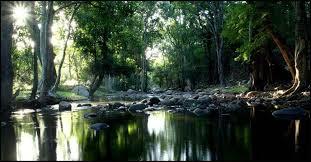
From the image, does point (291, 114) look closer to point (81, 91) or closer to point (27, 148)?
point (27, 148)

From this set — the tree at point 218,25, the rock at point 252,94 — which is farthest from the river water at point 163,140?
the tree at point 218,25

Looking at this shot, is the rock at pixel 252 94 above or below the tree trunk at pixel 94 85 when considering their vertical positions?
below

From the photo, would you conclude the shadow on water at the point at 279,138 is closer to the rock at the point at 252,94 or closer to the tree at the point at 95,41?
the rock at the point at 252,94

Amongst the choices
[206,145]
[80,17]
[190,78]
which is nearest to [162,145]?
[206,145]

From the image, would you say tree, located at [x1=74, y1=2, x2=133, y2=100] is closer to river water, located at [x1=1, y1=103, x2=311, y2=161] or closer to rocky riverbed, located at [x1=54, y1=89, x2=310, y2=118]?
rocky riverbed, located at [x1=54, y1=89, x2=310, y2=118]

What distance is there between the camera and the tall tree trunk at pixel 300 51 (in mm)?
23703

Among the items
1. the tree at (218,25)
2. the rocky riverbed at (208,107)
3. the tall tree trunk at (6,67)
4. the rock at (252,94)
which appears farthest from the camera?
the tree at (218,25)

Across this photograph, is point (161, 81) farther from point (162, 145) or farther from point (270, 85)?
point (162, 145)

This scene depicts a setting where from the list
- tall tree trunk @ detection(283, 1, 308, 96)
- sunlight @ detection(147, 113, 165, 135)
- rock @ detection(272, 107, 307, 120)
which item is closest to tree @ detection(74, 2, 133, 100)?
tall tree trunk @ detection(283, 1, 308, 96)

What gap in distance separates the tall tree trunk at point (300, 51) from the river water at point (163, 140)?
8.73 metres

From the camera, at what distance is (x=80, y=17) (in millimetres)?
38031

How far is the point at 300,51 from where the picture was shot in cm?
2397

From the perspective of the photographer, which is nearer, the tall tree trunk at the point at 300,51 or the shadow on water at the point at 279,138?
the shadow on water at the point at 279,138

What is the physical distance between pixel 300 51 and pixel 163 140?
15.4 meters
